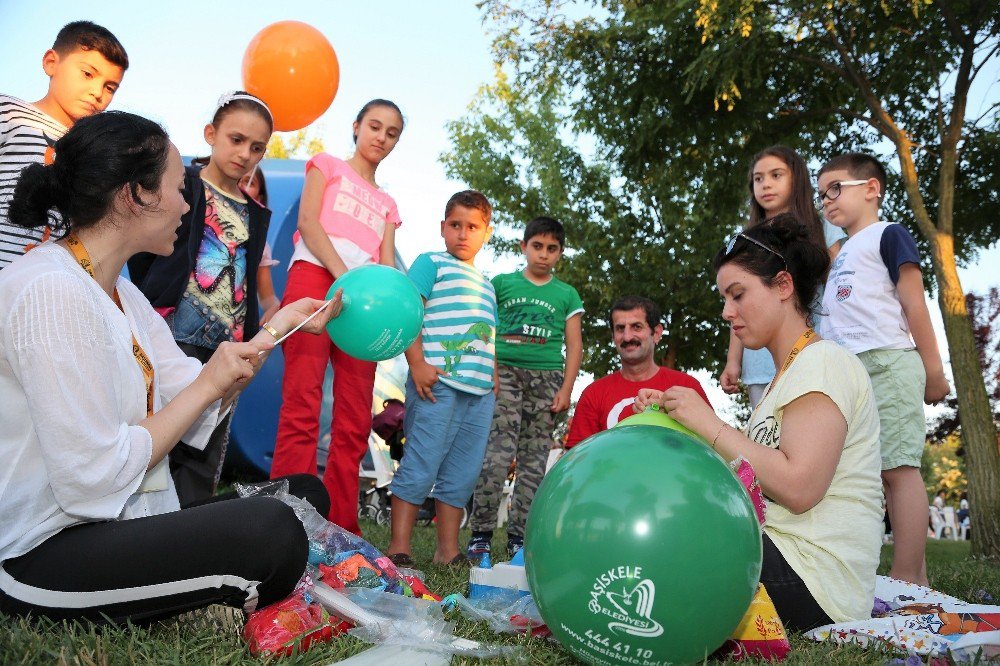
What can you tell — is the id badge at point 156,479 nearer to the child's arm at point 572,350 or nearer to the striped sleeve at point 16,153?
the striped sleeve at point 16,153

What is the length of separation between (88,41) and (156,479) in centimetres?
231

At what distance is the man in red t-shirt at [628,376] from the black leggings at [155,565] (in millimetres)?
2837

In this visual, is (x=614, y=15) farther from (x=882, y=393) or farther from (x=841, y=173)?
(x=882, y=393)

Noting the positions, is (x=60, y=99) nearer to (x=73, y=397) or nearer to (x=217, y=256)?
(x=217, y=256)

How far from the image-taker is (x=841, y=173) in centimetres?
405

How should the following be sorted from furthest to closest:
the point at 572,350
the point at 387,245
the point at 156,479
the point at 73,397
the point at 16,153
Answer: the point at 572,350 < the point at 387,245 < the point at 16,153 < the point at 156,479 < the point at 73,397

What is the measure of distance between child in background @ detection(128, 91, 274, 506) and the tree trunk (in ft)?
20.5

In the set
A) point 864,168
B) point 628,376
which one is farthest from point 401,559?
point 864,168

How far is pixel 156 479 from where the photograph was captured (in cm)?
237

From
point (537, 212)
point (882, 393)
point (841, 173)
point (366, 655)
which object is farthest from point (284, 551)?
point (537, 212)

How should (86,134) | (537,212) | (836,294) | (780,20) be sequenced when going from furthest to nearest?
(537,212)
(780,20)
(836,294)
(86,134)

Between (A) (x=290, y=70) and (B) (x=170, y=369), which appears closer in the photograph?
(B) (x=170, y=369)

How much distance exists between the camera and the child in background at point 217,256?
3512 mm

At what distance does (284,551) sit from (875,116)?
8.02 metres
